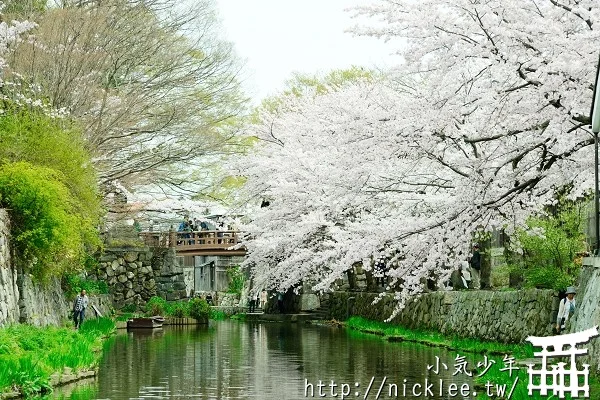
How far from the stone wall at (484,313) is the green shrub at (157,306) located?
420 inches

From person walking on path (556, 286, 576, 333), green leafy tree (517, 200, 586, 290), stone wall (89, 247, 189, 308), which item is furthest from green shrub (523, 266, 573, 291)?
stone wall (89, 247, 189, 308)

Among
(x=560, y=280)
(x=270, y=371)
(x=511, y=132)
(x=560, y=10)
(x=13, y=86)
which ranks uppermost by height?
(x=13, y=86)

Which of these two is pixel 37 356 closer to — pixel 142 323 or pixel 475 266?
pixel 142 323

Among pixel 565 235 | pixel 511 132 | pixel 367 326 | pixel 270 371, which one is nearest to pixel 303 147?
pixel 367 326

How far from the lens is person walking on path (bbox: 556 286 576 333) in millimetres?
16547

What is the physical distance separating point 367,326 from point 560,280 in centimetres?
1312

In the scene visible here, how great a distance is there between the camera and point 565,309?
55.6ft

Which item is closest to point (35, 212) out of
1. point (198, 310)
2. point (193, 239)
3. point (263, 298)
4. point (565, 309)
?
point (565, 309)

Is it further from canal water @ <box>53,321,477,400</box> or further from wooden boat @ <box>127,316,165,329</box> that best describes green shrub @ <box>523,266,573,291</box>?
wooden boat @ <box>127,316,165,329</box>

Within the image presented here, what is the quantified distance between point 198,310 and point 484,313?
20.0 metres

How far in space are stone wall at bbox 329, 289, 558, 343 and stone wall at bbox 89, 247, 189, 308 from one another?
44.4 ft

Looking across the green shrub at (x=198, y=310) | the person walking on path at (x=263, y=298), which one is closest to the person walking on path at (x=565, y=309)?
the green shrub at (x=198, y=310)

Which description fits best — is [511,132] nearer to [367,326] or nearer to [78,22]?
[78,22]

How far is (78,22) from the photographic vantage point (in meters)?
27.1
